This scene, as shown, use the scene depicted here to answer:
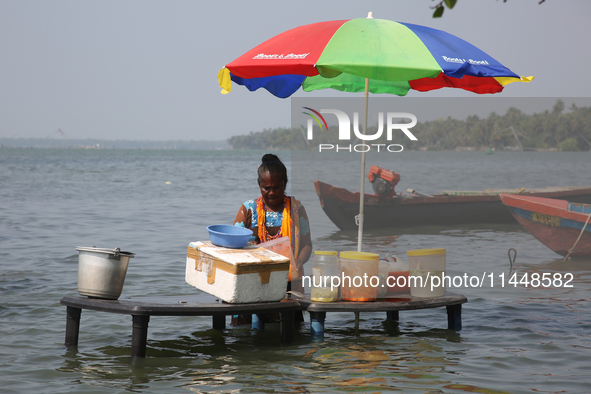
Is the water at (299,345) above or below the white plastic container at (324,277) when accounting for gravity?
below

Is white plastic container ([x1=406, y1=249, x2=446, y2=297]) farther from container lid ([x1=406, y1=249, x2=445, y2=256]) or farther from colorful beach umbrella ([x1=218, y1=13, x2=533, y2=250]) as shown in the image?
colorful beach umbrella ([x1=218, y1=13, x2=533, y2=250])

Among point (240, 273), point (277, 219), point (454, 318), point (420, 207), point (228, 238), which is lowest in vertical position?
point (454, 318)

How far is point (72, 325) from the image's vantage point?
498cm

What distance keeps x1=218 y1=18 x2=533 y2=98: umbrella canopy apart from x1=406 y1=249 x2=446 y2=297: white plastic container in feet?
4.89

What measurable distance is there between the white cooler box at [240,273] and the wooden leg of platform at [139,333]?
501mm

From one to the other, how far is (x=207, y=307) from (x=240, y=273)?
368mm

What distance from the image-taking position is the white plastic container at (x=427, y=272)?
502cm

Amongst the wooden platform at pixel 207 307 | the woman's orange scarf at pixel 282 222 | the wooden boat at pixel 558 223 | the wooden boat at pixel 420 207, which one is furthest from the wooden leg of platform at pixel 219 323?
the wooden boat at pixel 420 207

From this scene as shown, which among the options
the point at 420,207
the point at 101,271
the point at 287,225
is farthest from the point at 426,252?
the point at 420,207

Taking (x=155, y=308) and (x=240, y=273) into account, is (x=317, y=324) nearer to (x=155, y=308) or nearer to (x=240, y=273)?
(x=240, y=273)

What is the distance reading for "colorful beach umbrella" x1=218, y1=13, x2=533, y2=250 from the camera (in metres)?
4.41

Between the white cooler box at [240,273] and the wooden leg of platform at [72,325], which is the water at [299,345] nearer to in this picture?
the wooden leg of platform at [72,325]

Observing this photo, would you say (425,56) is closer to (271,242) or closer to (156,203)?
(271,242)

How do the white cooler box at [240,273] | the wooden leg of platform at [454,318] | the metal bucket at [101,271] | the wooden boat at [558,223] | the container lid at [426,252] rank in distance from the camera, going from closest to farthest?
the white cooler box at [240,273], the metal bucket at [101,271], the container lid at [426,252], the wooden leg of platform at [454,318], the wooden boat at [558,223]
